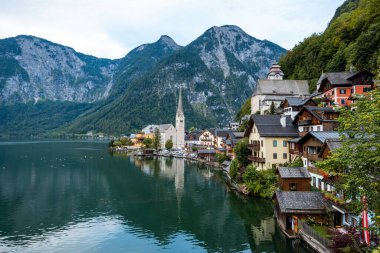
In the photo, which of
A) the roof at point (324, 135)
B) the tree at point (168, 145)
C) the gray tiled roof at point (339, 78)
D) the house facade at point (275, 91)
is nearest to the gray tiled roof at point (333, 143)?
the roof at point (324, 135)

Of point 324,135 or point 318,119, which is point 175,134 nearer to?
point 318,119

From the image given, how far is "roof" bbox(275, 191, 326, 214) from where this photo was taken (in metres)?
31.4

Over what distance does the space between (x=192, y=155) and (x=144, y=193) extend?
61825 mm

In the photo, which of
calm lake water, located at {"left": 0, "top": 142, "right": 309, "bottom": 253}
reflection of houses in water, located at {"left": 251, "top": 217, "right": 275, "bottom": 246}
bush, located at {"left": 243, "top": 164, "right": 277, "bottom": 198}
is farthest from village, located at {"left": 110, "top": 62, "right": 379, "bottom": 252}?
calm lake water, located at {"left": 0, "top": 142, "right": 309, "bottom": 253}

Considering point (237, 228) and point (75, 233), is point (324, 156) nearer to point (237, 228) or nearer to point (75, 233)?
point (237, 228)

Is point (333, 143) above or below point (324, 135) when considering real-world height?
below

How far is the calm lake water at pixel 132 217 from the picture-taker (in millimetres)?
32781

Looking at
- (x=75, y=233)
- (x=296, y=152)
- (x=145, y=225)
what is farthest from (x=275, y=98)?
(x=75, y=233)

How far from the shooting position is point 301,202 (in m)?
32.2

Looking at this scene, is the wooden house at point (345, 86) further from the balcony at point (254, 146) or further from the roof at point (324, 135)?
the roof at point (324, 135)

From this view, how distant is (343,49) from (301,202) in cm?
7141

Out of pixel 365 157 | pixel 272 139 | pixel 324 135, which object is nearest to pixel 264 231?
pixel 324 135

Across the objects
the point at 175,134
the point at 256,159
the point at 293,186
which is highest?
the point at 175,134

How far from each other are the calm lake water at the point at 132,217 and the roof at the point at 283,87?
38424 millimetres
